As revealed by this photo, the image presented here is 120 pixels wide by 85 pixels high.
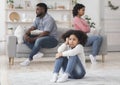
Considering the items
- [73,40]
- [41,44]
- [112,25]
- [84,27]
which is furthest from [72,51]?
[112,25]

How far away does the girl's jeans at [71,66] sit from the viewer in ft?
12.0

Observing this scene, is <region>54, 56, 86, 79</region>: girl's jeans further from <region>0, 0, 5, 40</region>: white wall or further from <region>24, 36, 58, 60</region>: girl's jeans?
<region>0, 0, 5, 40</region>: white wall

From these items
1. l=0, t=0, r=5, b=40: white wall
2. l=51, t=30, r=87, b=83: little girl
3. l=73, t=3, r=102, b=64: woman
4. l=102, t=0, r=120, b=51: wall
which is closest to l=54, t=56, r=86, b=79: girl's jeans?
l=51, t=30, r=87, b=83: little girl

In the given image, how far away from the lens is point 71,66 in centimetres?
365

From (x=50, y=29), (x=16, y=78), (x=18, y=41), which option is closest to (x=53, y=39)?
(x=50, y=29)

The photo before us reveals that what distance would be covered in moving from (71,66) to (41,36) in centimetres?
215

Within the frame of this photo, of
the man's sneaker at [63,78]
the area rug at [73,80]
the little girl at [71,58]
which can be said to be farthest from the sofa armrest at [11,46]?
the man's sneaker at [63,78]

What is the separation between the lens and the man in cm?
567

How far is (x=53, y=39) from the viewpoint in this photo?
5.81m

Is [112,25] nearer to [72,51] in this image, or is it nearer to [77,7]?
[77,7]

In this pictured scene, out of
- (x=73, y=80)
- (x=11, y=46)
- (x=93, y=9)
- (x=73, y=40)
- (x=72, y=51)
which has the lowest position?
(x=73, y=80)

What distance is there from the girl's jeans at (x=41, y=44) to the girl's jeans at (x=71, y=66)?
182 cm

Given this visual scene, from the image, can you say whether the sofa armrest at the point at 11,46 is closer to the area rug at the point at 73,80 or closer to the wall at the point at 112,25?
the area rug at the point at 73,80

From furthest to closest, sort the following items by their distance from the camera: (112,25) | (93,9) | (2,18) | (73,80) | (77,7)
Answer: (112,25)
(93,9)
(2,18)
(77,7)
(73,80)
